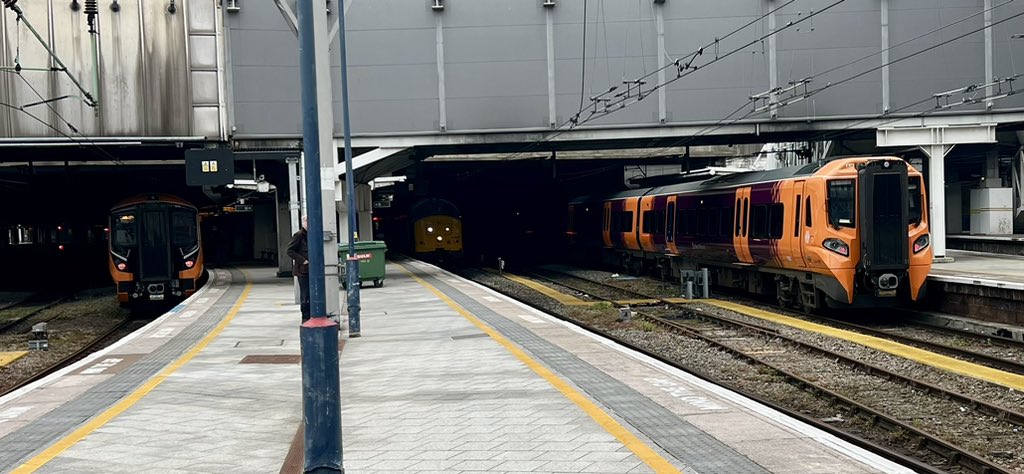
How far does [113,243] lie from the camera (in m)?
24.2

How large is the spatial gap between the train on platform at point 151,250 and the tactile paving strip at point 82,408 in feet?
33.1

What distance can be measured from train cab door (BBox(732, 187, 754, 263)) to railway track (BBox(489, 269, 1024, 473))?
2172mm

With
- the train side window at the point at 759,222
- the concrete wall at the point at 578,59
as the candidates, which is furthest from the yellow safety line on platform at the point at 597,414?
the concrete wall at the point at 578,59

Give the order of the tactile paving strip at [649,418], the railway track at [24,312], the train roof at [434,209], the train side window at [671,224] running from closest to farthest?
1. the tactile paving strip at [649,418]
2. the railway track at [24,312]
3. the train side window at [671,224]
4. the train roof at [434,209]

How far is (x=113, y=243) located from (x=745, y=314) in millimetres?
15822

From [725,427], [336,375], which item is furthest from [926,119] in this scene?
[336,375]

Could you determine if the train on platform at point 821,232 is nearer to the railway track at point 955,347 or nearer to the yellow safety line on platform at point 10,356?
the railway track at point 955,347

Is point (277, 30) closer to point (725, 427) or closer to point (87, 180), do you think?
point (87, 180)

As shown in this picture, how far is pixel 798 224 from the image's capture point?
60.8 ft

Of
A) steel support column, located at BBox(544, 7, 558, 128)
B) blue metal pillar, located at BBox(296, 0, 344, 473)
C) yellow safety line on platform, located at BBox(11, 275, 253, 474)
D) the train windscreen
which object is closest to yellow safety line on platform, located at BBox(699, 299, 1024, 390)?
blue metal pillar, located at BBox(296, 0, 344, 473)

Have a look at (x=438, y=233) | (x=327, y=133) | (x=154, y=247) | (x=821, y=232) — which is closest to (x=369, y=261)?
(x=154, y=247)

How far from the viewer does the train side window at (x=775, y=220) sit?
19.5 m

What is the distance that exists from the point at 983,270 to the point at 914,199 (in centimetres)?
603

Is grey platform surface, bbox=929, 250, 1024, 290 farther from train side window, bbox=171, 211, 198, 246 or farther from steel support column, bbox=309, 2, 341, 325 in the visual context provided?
train side window, bbox=171, 211, 198, 246
